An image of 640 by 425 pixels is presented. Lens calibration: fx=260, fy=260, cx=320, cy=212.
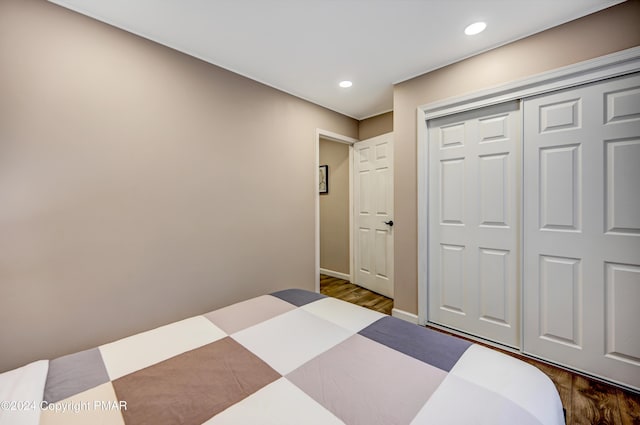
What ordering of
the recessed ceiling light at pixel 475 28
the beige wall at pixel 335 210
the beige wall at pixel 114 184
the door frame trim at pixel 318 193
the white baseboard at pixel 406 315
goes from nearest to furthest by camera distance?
1. the beige wall at pixel 114 184
2. the recessed ceiling light at pixel 475 28
3. the white baseboard at pixel 406 315
4. the door frame trim at pixel 318 193
5. the beige wall at pixel 335 210

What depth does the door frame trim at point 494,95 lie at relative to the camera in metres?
1.66

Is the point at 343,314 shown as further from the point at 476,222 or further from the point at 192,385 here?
the point at 476,222

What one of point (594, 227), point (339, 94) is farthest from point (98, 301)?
point (594, 227)

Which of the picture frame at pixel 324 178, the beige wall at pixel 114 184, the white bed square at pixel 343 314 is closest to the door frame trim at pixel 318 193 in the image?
the picture frame at pixel 324 178

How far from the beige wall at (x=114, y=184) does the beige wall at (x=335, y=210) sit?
1.62 meters

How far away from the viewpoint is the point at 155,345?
3.82ft

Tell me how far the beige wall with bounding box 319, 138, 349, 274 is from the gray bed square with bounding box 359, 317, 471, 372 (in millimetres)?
2733

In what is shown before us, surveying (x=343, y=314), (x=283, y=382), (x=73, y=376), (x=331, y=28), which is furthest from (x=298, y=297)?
(x=331, y=28)

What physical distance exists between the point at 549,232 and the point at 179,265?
2.85 meters

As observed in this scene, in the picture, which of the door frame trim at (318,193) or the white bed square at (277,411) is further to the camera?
the door frame trim at (318,193)

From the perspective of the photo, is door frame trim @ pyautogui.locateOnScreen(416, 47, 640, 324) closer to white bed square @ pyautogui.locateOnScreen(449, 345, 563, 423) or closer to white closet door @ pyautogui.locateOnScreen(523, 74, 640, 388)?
white closet door @ pyautogui.locateOnScreen(523, 74, 640, 388)

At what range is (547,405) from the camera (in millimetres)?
845

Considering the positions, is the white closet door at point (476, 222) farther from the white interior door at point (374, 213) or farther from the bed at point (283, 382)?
the bed at point (283, 382)

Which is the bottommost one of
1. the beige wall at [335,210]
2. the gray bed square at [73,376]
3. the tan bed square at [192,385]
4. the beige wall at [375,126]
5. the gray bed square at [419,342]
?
the tan bed square at [192,385]
